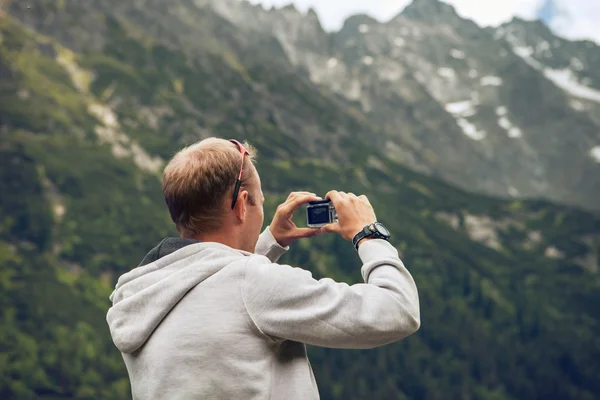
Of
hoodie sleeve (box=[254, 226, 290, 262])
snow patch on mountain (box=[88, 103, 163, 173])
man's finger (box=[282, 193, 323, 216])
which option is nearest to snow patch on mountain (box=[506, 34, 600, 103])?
snow patch on mountain (box=[88, 103, 163, 173])

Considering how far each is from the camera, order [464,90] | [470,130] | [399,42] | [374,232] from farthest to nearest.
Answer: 1. [399,42]
2. [464,90]
3. [470,130]
4. [374,232]

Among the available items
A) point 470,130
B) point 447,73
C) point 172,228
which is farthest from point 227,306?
point 447,73

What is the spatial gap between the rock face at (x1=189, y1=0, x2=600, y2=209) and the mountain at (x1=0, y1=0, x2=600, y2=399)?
1308cm

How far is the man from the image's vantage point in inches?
67.0

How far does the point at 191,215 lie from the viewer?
6.30 feet

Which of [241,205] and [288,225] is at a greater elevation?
[241,205]

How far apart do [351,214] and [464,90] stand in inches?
5223

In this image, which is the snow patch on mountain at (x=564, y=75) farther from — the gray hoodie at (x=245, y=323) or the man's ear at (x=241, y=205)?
the gray hoodie at (x=245, y=323)

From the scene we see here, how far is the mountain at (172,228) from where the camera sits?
1746 inches

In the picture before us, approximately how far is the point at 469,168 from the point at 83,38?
5755 centimetres

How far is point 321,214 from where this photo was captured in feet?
7.44

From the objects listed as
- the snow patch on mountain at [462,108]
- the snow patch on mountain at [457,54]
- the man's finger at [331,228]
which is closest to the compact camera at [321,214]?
the man's finger at [331,228]

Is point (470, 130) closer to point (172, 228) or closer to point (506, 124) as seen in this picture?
point (506, 124)

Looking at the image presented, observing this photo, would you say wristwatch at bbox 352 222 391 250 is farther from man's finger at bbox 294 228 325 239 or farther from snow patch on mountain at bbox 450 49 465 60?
snow patch on mountain at bbox 450 49 465 60
